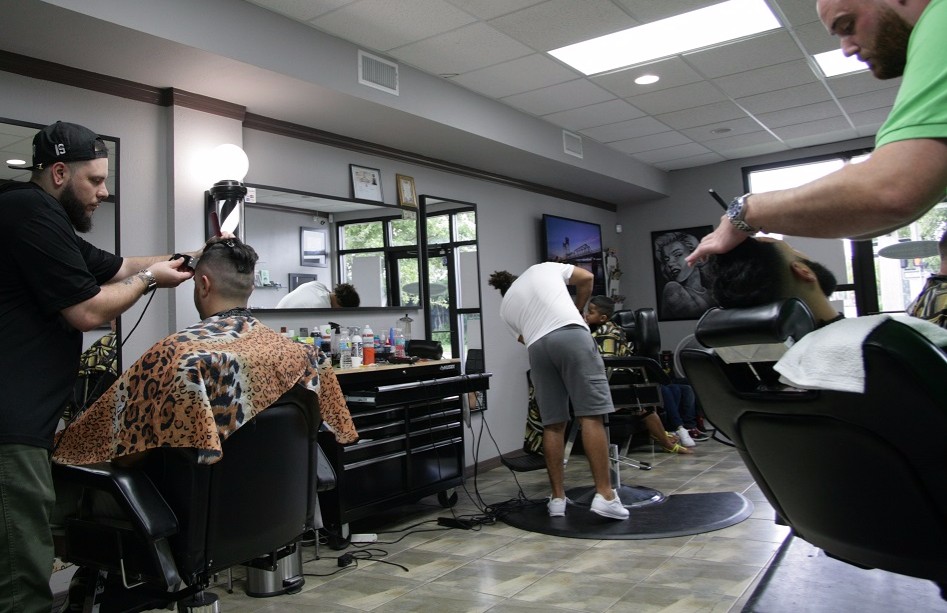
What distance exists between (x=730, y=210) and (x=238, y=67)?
9.80 ft

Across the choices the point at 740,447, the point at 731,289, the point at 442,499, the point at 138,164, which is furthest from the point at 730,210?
the point at 442,499

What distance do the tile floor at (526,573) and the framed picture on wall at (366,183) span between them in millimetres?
2215

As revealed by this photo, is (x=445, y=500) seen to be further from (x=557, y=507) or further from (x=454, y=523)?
(x=557, y=507)

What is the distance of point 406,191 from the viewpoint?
5047 millimetres

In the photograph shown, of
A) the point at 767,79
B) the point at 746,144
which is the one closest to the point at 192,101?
the point at 767,79

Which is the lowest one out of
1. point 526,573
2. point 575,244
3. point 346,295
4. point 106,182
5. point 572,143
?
point 526,573

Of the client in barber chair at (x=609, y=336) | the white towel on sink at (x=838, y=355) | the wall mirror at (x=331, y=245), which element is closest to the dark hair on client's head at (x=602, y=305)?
the client in barber chair at (x=609, y=336)

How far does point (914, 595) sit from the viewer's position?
2172mm

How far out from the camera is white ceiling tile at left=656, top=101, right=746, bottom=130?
559 cm

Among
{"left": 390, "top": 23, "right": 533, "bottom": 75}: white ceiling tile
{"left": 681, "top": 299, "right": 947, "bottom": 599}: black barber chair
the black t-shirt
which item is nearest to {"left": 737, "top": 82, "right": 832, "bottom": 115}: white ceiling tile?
{"left": 390, "top": 23, "right": 533, "bottom": 75}: white ceiling tile

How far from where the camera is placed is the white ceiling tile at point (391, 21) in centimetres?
348

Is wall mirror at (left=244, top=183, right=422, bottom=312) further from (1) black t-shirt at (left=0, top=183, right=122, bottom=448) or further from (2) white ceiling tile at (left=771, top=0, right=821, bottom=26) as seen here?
(2) white ceiling tile at (left=771, top=0, right=821, bottom=26)

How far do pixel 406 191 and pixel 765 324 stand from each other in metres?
4.23

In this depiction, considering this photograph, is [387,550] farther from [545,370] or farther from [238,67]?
[238,67]
